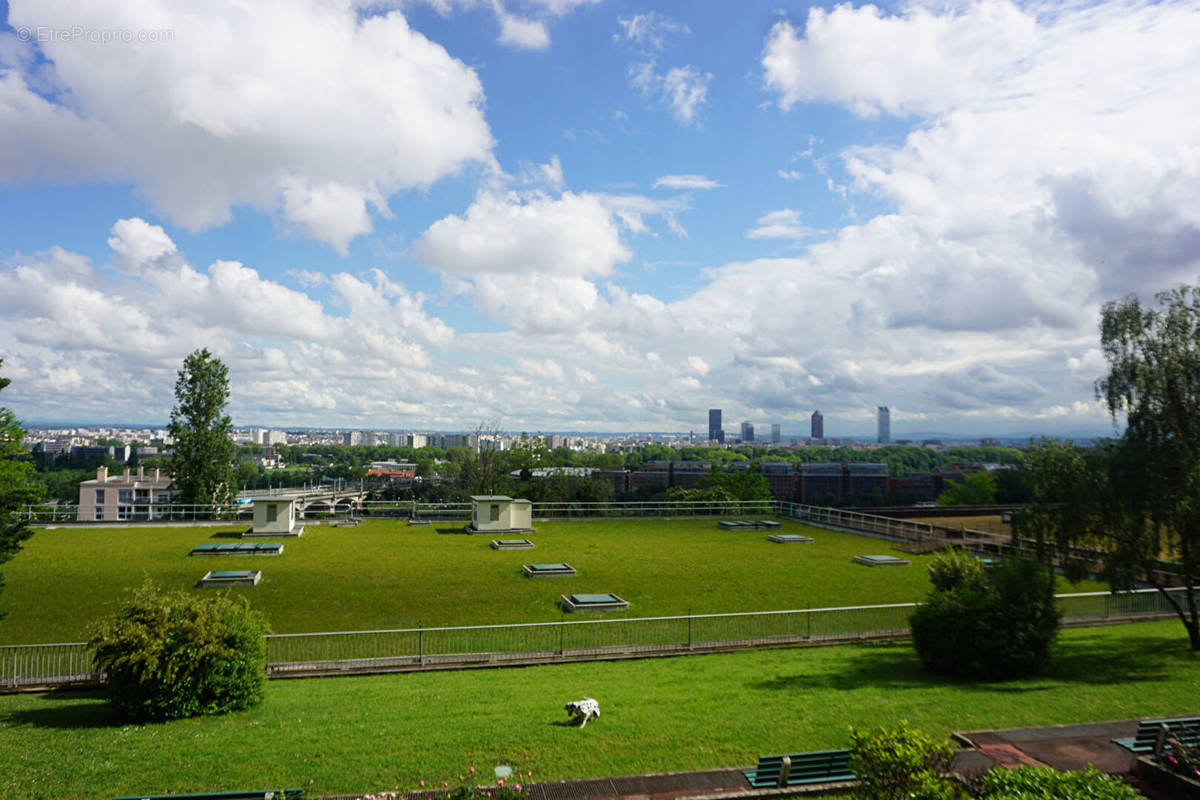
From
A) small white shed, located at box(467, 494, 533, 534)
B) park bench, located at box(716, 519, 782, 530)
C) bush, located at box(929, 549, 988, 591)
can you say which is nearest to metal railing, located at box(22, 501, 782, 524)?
park bench, located at box(716, 519, 782, 530)

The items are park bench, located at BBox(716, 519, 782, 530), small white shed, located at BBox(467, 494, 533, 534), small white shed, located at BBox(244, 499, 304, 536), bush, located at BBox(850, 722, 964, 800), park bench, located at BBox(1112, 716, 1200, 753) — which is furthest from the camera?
park bench, located at BBox(716, 519, 782, 530)

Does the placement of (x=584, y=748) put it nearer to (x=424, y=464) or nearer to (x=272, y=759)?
(x=272, y=759)

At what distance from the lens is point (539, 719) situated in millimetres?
11688

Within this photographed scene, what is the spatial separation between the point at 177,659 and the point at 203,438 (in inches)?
1572

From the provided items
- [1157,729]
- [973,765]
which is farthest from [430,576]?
[1157,729]

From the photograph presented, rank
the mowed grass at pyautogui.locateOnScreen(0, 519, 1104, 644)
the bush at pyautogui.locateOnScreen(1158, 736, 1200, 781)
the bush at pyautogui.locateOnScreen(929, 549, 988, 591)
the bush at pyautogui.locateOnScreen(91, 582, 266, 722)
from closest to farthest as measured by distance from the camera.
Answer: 1. the bush at pyautogui.locateOnScreen(1158, 736, 1200, 781)
2. the bush at pyautogui.locateOnScreen(91, 582, 266, 722)
3. the bush at pyautogui.locateOnScreen(929, 549, 988, 591)
4. the mowed grass at pyautogui.locateOnScreen(0, 519, 1104, 644)

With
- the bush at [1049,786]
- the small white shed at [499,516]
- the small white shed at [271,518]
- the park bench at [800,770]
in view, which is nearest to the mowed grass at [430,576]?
the small white shed at [271,518]

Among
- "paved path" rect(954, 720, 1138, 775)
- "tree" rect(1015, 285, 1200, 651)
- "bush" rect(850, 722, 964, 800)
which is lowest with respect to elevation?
"paved path" rect(954, 720, 1138, 775)

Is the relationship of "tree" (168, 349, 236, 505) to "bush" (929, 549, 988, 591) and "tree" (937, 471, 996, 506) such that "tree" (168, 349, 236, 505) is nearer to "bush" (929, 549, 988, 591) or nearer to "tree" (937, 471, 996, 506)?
"bush" (929, 549, 988, 591)

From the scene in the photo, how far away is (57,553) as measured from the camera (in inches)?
1096

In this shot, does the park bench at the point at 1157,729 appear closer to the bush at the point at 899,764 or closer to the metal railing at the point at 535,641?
the bush at the point at 899,764

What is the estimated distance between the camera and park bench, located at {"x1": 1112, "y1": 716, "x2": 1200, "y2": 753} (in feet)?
31.2

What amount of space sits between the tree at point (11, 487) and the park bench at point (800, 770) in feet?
60.0

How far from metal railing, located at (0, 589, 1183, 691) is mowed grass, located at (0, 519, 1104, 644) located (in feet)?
8.93
